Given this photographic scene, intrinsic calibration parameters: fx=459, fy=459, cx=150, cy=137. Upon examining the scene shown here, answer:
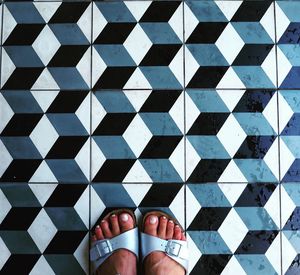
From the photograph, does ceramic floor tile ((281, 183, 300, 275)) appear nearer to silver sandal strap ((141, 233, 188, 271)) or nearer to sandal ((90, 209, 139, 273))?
silver sandal strap ((141, 233, 188, 271))

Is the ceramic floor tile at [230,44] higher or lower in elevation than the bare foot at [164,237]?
higher

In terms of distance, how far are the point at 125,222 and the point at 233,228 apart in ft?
0.89

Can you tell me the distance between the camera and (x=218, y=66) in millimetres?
1186

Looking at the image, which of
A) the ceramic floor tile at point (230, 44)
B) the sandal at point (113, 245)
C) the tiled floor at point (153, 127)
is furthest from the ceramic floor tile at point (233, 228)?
the ceramic floor tile at point (230, 44)

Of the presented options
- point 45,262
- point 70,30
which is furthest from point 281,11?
point 45,262

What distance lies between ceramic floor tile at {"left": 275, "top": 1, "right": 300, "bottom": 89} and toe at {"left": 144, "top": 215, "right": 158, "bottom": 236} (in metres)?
0.47

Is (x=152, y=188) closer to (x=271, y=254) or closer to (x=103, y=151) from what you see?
(x=103, y=151)

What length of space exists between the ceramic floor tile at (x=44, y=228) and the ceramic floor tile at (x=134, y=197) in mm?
28

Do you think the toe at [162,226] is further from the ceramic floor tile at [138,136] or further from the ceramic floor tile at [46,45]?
the ceramic floor tile at [46,45]

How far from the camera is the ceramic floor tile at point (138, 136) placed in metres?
1.16

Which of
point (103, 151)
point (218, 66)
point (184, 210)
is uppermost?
point (218, 66)

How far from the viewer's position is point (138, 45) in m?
1.20

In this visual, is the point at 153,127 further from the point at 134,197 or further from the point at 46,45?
the point at 46,45

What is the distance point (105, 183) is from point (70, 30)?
412mm
